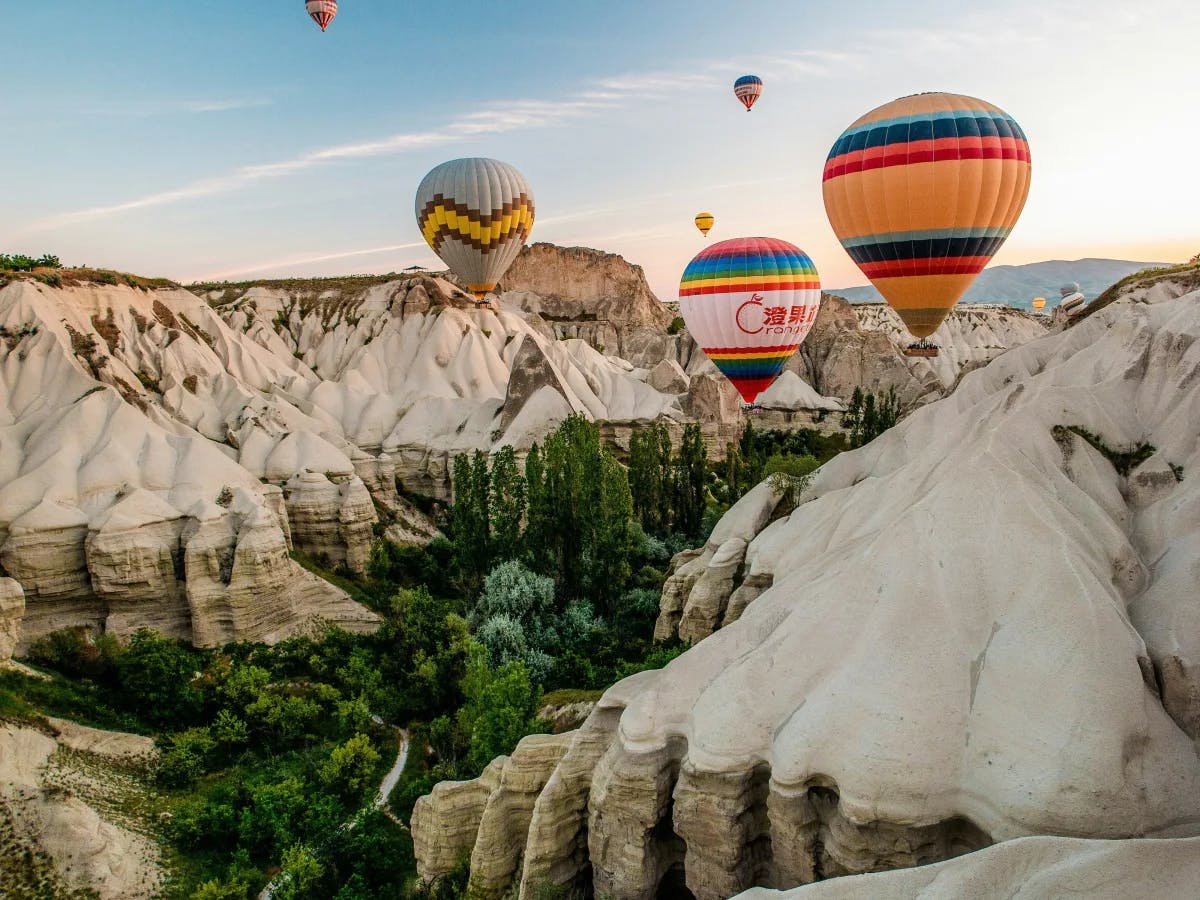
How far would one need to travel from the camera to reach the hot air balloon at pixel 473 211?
46.2 m

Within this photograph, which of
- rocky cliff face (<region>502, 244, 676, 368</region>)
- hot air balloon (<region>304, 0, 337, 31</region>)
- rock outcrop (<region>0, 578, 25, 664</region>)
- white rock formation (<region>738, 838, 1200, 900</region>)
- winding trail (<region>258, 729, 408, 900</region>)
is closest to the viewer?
white rock formation (<region>738, 838, 1200, 900</region>)

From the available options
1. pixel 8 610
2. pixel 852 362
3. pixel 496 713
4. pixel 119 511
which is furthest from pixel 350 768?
pixel 852 362

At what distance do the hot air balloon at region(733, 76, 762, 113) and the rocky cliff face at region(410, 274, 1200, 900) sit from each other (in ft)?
136

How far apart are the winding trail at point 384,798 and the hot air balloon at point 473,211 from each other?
100 ft

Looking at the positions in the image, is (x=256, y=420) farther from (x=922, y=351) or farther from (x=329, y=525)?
(x=922, y=351)

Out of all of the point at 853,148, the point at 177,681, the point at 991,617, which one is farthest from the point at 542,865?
the point at 853,148

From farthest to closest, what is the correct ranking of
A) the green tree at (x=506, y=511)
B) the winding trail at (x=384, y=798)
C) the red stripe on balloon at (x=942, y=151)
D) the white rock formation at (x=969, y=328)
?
the white rock formation at (x=969, y=328), the green tree at (x=506, y=511), the red stripe on balloon at (x=942, y=151), the winding trail at (x=384, y=798)

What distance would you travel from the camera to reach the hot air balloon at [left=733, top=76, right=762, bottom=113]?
52.4 meters

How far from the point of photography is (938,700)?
11328 mm

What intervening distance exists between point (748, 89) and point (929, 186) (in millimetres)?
32163

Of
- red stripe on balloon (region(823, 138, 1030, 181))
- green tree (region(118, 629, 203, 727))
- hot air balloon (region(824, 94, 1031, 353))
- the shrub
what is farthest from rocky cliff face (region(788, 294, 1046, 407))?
the shrub

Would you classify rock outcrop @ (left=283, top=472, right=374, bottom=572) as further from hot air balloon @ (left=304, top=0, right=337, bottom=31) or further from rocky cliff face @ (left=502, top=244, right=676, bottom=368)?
rocky cliff face @ (left=502, top=244, right=676, bottom=368)

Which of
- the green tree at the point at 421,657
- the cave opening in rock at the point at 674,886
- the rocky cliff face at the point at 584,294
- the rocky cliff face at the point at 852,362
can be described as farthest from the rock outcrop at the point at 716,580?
the rocky cliff face at the point at 584,294

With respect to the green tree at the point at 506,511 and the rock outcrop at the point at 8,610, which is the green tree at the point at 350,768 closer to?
the rock outcrop at the point at 8,610
